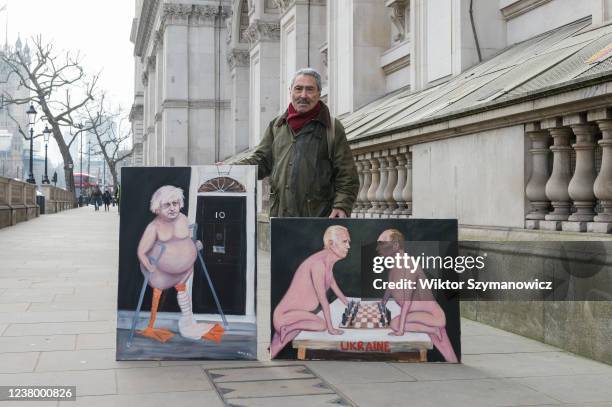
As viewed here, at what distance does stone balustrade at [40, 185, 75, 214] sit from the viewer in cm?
5176

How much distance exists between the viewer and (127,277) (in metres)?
5.99

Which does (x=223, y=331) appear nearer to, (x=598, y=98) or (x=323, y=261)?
(x=323, y=261)

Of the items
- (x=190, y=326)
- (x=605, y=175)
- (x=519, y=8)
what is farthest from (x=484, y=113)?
(x=519, y=8)

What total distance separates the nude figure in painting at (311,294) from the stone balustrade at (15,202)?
23.0 meters

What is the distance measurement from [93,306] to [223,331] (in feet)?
11.6

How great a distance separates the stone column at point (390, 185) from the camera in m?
10.5

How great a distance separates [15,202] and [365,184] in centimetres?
2349

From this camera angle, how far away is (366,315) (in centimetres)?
586

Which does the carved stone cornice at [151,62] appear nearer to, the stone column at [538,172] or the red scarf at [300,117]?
the stone column at [538,172]

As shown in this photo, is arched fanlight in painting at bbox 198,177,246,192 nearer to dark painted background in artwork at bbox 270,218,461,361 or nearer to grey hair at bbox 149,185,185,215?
grey hair at bbox 149,185,185,215

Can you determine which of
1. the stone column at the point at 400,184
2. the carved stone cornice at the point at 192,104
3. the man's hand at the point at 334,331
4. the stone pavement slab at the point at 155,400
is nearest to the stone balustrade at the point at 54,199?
the carved stone cornice at the point at 192,104

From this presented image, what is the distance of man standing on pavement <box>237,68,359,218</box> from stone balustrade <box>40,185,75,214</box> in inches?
1832

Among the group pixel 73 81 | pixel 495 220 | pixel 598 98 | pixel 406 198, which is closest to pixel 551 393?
pixel 598 98

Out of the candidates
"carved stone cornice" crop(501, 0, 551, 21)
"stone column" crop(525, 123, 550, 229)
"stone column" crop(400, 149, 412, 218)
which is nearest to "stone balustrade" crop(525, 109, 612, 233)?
"stone column" crop(525, 123, 550, 229)
